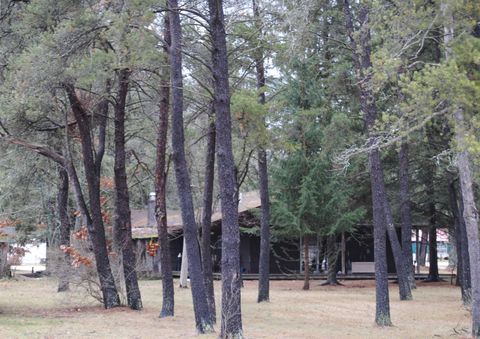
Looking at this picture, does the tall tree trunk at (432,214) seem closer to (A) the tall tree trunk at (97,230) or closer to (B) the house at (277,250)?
(B) the house at (277,250)

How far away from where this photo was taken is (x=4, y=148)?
18.5 meters

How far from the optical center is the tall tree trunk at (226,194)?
37.1 feet

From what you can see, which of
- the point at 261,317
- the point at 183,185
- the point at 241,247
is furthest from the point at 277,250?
the point at 183,185

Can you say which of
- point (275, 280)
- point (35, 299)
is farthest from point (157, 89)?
point (275, 280)

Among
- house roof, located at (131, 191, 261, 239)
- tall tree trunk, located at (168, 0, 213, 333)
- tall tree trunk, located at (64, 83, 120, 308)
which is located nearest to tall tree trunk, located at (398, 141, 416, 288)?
house roof, located at (131, 191, 261, 239)

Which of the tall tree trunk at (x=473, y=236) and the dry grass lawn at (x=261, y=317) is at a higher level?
the tall tree trunk at (x=473, y=236)

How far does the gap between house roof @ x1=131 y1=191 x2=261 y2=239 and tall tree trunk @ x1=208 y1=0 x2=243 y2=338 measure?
21260 millimetres

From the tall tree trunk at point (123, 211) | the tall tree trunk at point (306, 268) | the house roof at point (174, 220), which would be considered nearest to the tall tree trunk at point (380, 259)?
the tall tree trunk at point (123, 211)

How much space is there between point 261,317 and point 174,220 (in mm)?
23495

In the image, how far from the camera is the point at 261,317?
17.6 m

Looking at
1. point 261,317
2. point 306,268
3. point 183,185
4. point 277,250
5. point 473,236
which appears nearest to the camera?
point 473,236

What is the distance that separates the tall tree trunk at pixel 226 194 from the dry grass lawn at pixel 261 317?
5.57ft

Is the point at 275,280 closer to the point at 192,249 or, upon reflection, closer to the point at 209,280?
the point at 209,280

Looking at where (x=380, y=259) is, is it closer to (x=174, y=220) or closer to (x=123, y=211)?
(x=123, y=211)
